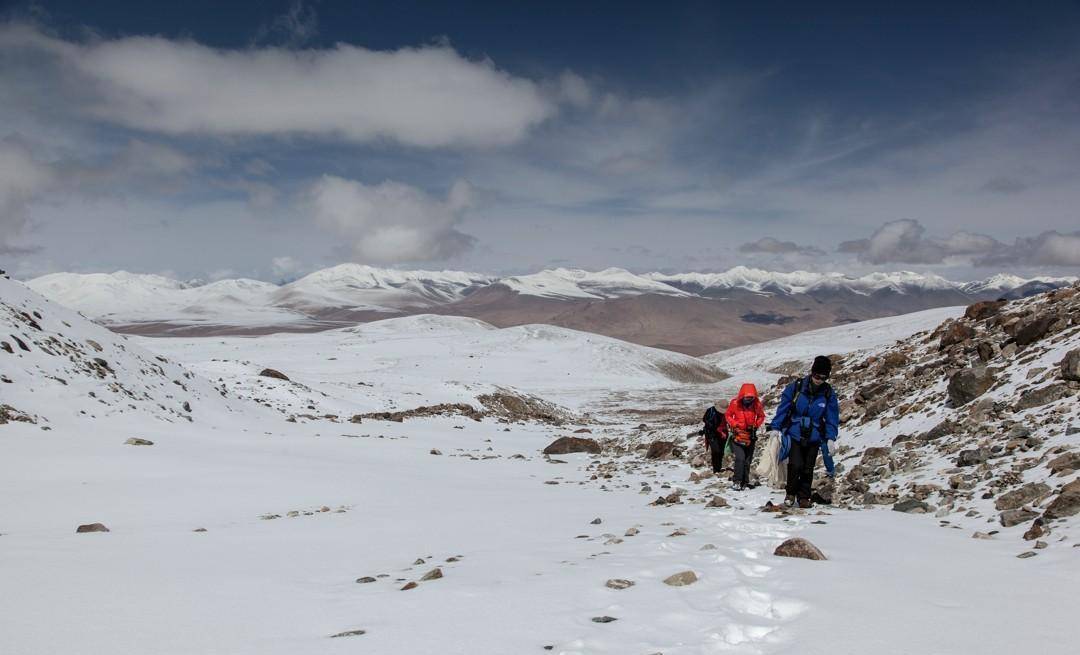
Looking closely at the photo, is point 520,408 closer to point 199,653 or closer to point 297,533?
point 297,533

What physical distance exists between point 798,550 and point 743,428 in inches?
270

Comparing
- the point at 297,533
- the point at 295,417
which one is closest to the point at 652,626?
the point at 297,533

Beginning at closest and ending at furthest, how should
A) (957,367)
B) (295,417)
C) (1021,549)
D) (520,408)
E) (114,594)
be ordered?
(114,594)
(1021,549)
(957,367)
(295,417)
(520,408)

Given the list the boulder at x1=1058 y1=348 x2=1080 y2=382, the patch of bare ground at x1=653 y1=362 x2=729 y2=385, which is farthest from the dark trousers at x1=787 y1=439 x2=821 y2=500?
the patch of bare ground at x1=653 y1=362 x2=729 y2=385

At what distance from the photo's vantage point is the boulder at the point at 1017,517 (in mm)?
6906

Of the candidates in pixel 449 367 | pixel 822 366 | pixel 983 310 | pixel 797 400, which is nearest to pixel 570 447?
pixel 797 400

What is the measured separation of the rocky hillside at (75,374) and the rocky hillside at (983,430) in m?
17.9

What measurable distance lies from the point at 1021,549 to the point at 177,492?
11.9m

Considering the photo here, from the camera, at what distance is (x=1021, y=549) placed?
242 inches

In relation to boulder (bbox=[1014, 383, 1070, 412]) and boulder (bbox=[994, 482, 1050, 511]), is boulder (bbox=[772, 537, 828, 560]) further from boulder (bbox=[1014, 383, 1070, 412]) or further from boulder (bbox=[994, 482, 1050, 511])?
boulder (bbox=[1014, 383, 1070, 412])

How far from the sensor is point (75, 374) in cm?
1738

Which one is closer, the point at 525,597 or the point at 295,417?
the point at 525,597

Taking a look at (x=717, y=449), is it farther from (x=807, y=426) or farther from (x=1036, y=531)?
(x=1036, y=531)

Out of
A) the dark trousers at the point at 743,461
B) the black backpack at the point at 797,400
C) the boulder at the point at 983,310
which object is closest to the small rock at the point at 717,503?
the black backpack at the point at 797,400
